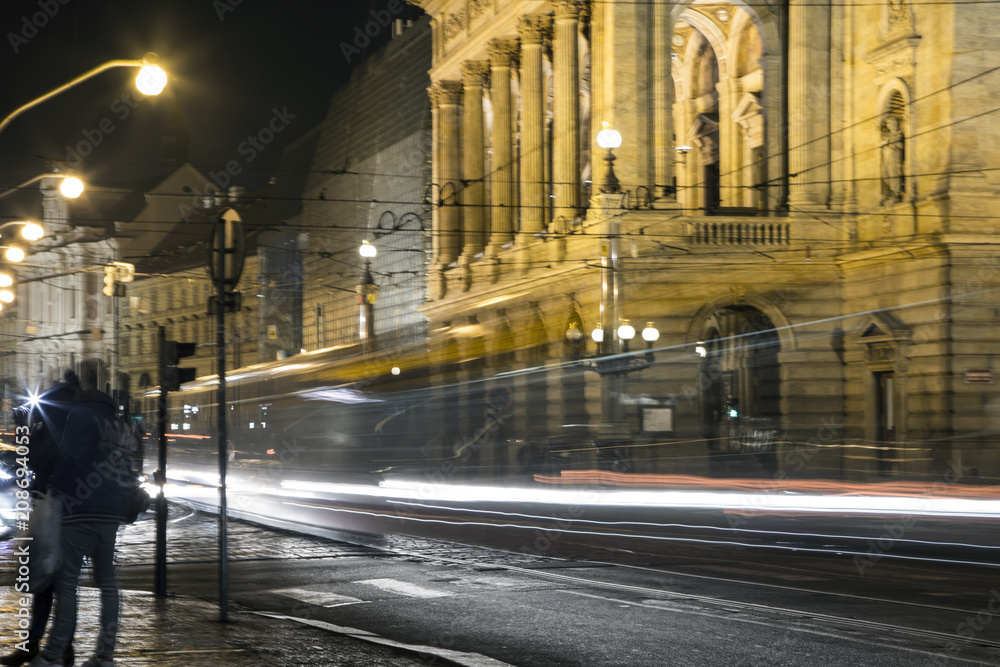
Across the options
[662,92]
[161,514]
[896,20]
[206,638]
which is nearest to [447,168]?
[662,92]

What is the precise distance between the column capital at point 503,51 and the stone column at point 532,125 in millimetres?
1476

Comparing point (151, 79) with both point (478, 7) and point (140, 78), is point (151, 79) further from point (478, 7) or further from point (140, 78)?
point (478, 7)

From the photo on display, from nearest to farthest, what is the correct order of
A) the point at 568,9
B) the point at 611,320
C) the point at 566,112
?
the point at 611,320 < the point at 568,9 < the point at 566,112

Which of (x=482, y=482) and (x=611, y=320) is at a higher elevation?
(x=611, y=320)

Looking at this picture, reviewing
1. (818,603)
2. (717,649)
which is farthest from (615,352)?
(717,649)

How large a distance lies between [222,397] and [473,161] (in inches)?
1701

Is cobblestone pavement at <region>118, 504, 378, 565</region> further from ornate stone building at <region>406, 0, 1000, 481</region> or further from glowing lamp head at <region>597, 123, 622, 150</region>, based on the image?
glowing lamp head at <region>597, 123, 622, 150</region>

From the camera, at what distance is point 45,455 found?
796 cm

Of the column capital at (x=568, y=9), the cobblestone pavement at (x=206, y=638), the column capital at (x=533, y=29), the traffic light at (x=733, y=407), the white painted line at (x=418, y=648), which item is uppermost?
the column capital at (x=533, y=29)

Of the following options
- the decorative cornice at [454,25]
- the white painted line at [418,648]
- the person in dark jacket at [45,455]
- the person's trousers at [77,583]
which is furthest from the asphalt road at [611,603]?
the decorative cornice at [454,25]

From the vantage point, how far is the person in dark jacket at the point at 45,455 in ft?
26.2

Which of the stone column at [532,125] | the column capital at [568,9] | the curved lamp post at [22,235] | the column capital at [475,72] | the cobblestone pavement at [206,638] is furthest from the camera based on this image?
the column capital at [475,72]

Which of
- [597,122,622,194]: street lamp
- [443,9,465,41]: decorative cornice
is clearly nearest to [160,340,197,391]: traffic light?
[597,122,622,194]: street lamp

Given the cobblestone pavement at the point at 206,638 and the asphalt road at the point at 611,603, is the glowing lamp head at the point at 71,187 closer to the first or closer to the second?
the asphalt road at the point at 611,603
